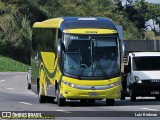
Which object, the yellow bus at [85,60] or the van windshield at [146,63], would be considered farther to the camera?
the van windshield at [146,63]

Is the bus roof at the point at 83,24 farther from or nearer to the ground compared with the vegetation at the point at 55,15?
farther from the ground

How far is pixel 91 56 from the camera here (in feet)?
82.8

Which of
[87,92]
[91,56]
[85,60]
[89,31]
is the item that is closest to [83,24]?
[89,31]

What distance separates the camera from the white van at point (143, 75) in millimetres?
29359

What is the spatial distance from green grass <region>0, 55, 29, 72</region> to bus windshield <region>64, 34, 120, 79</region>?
2097 inches

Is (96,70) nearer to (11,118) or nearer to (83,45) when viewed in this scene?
(83,45)

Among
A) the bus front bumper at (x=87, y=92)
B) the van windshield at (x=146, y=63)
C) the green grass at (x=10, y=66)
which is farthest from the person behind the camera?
the green grass at (x=10, y=66)

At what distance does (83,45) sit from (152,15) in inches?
4725

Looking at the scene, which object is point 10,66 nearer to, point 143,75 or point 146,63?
point 146,63

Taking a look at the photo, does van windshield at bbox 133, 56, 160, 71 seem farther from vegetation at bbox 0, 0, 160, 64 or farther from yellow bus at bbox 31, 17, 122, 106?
vegetation at bbox 0, 0, 160, 64

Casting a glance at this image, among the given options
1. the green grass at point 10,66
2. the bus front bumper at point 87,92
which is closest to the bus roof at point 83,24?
the bus front bumper at point 87,92

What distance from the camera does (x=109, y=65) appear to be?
25.4 metres

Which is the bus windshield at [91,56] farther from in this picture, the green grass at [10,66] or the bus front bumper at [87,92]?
the green grass at [10,66]

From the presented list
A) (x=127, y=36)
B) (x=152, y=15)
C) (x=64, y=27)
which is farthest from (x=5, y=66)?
(x=152, y=15)
